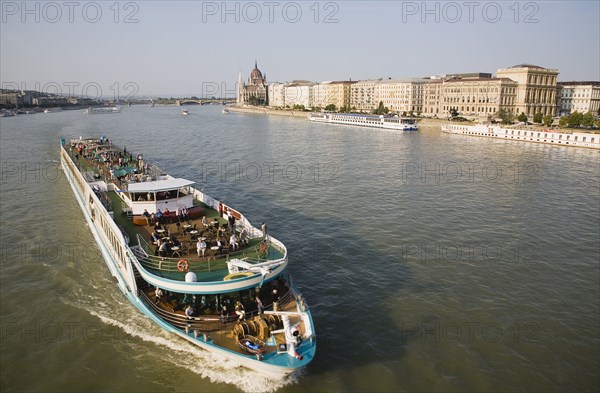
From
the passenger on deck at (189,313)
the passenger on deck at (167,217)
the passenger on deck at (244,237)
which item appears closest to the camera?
the passenger on deck at (189,313)

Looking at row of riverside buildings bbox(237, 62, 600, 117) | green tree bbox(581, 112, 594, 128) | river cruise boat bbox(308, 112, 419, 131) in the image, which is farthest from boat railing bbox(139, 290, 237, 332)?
row of riverside buildings bbox(237, 62, 600, 117)

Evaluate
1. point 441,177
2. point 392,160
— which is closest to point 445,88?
point 392,160

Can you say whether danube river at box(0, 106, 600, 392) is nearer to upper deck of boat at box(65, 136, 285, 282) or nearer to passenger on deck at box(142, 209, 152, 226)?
upper deck of boat at box(65, 136, 285, 282)

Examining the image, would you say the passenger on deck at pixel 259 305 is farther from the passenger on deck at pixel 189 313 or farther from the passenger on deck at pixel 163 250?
the passenger on deck at pixel 163 250

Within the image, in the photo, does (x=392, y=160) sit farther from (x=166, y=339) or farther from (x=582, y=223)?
(x=166, y=339)

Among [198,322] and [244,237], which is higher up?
[244,237]

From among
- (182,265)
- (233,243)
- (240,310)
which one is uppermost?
(233,243)

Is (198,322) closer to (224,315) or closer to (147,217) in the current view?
(224,315)

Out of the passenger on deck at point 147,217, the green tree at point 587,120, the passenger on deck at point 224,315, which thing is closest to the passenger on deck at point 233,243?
the passenger on deck at point 224,315

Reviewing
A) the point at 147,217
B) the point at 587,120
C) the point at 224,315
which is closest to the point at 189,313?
the point at 224,315
